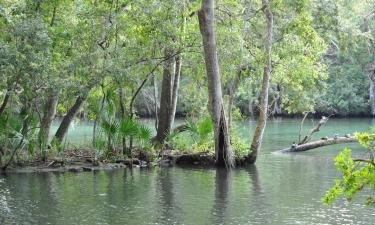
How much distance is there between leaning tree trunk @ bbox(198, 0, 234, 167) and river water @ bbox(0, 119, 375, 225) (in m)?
0.81

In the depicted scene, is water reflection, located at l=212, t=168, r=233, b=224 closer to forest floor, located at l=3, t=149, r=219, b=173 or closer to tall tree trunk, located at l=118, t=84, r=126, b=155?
forest floor, located at l=3, t=149, r=219, b=173

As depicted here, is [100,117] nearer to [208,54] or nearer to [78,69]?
[78,69]

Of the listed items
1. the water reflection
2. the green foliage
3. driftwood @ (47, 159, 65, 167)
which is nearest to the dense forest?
driftwood @ (47, 159, 65, 167)

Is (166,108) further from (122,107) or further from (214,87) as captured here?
(214,87)

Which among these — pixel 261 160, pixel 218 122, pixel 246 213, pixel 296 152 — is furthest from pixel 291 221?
pixel 296 152

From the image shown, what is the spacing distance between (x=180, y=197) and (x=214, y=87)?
21.3ft

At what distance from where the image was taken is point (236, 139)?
24.4m

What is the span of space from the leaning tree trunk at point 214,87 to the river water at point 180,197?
31.7 inches

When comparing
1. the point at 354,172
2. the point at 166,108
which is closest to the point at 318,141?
the point at 166,108

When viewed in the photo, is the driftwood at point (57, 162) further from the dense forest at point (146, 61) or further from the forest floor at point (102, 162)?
the dense forest at point (146, 61)

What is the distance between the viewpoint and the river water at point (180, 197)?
14.6 metres

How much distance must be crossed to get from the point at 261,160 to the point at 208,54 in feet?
19.3

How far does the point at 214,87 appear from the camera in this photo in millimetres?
22953

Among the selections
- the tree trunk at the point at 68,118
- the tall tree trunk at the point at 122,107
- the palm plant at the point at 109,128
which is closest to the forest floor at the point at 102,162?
the tall tree trunk at the point at 122,107
